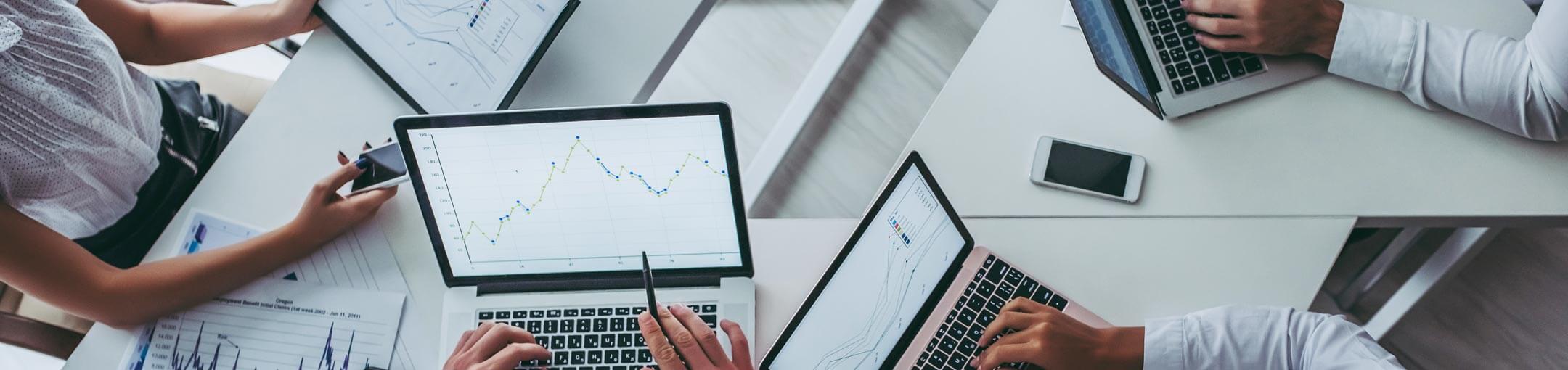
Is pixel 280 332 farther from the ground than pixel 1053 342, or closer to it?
closer to it

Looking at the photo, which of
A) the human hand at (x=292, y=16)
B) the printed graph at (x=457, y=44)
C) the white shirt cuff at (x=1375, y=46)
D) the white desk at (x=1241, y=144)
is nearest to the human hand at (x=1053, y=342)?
the white desk at (x=1241, y=144)

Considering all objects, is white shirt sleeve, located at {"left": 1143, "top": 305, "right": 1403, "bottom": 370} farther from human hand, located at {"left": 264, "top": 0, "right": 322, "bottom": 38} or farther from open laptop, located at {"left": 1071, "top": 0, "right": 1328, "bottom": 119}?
human hand, located at {"left": 264, "top": 0, "right": 322, "bottom": 38}

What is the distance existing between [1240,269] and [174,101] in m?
1.44

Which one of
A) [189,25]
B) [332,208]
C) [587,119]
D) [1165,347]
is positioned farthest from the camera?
[189,25]

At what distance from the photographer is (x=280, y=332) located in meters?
1.04

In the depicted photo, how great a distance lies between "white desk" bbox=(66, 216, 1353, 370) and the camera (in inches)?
Answer: 39.0

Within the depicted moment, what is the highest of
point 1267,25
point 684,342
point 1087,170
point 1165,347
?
point 1267,25

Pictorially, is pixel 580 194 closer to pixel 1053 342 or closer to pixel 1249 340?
pixel 1053 342

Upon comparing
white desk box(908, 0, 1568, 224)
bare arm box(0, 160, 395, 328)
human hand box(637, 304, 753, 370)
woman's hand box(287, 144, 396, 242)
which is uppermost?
white desk box(908, 0, 1568, 224)

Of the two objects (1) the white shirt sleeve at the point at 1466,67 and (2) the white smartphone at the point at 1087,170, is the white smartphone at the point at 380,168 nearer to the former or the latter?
(2) the white smartphone at the point at 1087,170

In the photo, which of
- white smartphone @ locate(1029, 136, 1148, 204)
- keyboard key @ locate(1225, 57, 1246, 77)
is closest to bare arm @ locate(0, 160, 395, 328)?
white smartphone @ locate(1029, 136, 1148, 204)

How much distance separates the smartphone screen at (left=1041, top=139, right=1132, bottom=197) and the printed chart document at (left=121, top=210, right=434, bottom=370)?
796 mm

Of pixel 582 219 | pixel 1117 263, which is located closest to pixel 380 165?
pixel 582 219

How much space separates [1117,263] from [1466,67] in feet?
1.45
